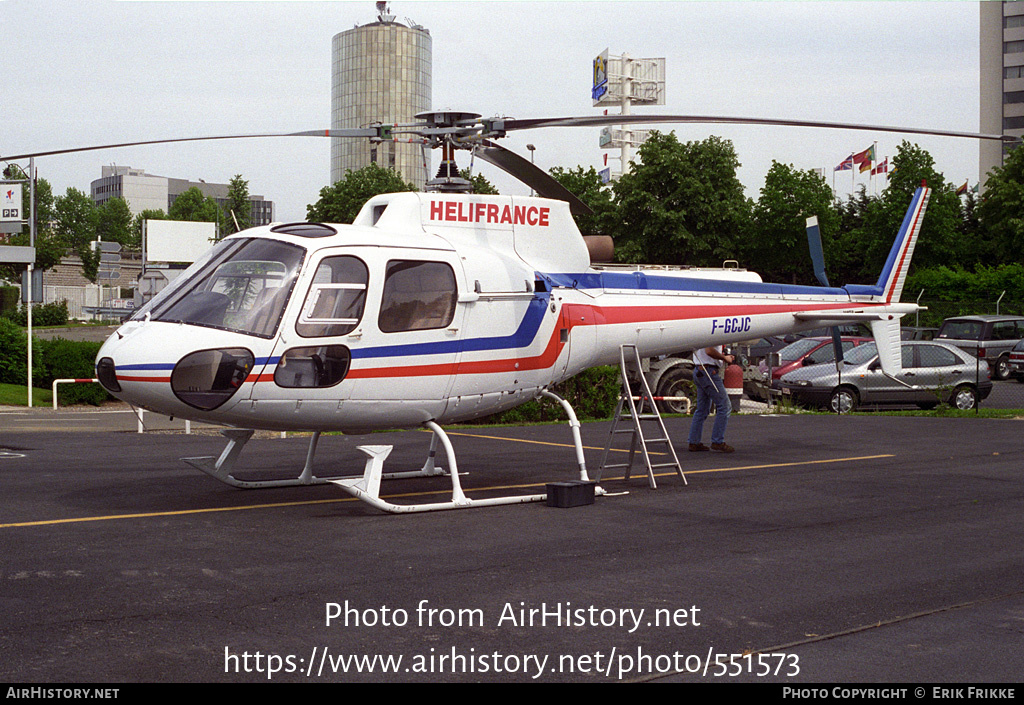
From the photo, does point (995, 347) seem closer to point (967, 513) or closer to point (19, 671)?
point (967, 513)

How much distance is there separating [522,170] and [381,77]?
143969mm

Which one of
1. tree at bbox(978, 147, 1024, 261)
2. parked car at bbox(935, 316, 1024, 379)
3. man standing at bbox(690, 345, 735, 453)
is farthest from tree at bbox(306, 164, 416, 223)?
man standing at bbox(690, 345, 735, 453)

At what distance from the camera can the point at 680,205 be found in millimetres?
45094

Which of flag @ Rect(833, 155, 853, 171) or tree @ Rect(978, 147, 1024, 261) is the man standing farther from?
flag @ Rect(833, 155, 853, 171)

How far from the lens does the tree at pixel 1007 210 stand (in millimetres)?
48094

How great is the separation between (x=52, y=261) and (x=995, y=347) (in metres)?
58.7

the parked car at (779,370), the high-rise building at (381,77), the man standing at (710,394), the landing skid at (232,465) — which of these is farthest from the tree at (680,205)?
the high-rise building at (381,77)

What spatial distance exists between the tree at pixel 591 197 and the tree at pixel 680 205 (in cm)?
146

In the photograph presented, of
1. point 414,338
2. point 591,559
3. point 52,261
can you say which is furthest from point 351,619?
point 52,261

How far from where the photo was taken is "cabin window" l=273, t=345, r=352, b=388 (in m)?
8.68

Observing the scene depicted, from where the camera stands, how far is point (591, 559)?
7434 millimetres

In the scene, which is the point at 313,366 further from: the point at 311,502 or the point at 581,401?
the point at 581,401

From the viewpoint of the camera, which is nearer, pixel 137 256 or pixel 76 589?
pixel 76 589

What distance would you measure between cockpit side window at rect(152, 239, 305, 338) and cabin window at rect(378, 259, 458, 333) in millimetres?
905
